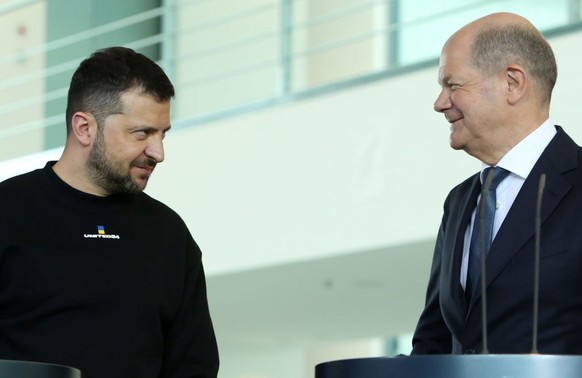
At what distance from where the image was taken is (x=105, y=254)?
9.30ft

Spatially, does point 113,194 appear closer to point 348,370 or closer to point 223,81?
point 348,370

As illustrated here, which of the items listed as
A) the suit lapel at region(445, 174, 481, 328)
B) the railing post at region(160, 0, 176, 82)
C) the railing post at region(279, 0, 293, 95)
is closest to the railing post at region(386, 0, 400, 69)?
the railing post at region(279, 0, 293, 95)

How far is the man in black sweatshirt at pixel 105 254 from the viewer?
2.73 m

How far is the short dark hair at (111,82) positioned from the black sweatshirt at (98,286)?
0.18 metres

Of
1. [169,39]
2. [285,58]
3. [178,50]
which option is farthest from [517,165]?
[178,50]

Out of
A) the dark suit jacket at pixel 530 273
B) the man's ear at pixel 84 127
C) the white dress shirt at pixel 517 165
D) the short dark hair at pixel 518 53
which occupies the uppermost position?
the short dark hair at pixel 518 53

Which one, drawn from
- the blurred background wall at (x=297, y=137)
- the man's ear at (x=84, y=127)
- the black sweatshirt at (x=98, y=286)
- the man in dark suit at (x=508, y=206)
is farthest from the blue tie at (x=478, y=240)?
the blurred background wall at (x=297, y=137)

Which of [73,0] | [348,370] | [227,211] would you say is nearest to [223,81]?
[73,0]

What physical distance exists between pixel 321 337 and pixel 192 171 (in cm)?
289

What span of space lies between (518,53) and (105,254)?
96 cm

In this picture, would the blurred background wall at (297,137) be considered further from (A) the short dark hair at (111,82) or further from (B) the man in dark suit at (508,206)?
(A) the short dark hair at (111,82)

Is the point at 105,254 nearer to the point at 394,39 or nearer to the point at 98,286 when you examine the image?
the point at 98,286

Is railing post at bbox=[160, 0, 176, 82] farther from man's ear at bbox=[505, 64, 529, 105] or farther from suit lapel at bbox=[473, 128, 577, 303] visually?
suit lapel at bbox=[473, 128, 577, 303]

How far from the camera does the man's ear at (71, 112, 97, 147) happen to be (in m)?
2.86
